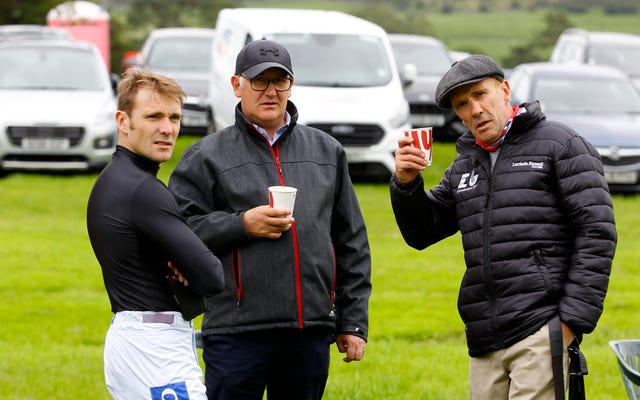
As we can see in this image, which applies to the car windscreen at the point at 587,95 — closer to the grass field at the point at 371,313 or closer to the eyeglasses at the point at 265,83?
the grass field at the point at 371,313

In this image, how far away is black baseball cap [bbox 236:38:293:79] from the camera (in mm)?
5070

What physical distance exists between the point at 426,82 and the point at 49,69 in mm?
6483

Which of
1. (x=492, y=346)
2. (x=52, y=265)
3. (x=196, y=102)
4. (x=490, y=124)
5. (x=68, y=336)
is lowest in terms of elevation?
(x=196, y=102)

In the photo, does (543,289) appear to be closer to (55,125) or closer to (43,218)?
(43,218)

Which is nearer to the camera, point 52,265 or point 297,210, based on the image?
point 297,210

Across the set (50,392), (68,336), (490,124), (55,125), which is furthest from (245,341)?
(55,125)

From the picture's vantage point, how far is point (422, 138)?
16.4 ft

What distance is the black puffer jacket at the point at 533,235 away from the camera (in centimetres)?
485

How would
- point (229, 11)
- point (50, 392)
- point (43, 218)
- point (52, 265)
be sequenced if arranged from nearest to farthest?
point (50, 392), point (52, 265), point (43, 218), point (229, 11)

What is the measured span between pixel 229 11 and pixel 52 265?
289 inches

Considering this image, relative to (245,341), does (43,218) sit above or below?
below

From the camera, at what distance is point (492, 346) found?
5.05 meters

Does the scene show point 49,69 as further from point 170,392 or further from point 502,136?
point 170,392

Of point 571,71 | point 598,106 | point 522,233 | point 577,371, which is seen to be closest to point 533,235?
point 522,233
